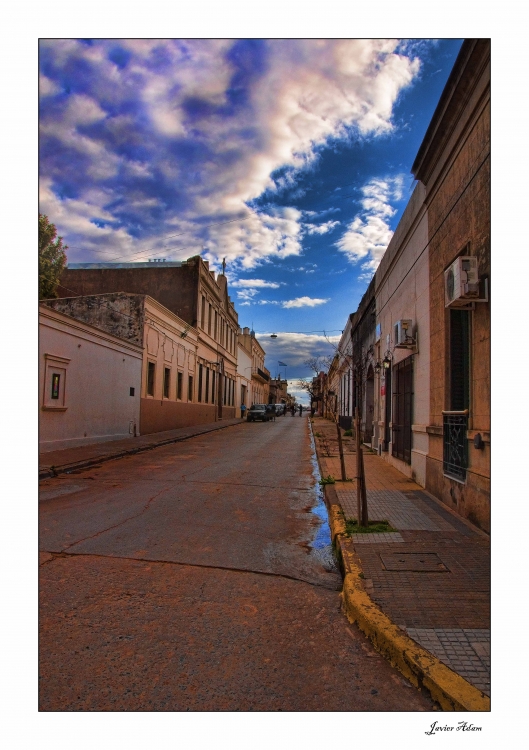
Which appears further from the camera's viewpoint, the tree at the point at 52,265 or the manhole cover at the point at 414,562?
the tree at the point at 52,265

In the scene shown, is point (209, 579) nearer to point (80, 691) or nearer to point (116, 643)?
point (116, 643)

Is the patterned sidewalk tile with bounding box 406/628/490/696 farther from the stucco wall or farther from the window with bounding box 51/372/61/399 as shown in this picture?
the window with bounding box 51/372/61/399

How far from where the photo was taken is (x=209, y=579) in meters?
4.34

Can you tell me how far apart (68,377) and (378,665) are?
13.3 metres

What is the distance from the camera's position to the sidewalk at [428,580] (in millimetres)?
3007

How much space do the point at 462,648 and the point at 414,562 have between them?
159 centimetres

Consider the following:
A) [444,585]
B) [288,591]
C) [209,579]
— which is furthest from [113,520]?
[444,585]

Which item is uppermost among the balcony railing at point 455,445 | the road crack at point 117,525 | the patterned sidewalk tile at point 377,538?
the balcony railing at point 455,445

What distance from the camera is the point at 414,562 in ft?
14.9

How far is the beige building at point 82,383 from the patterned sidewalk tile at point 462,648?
11.0 m

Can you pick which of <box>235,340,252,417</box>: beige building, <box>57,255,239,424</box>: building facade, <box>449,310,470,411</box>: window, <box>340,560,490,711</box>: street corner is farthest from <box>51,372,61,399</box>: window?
<box>235,340,252,417</box>: beige building

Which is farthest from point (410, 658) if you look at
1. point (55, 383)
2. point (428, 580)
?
point (55, 383)

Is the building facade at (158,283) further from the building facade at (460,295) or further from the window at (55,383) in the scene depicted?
the building facade at (460,295)

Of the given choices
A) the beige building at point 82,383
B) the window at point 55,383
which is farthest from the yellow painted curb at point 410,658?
the window at point 55,383
